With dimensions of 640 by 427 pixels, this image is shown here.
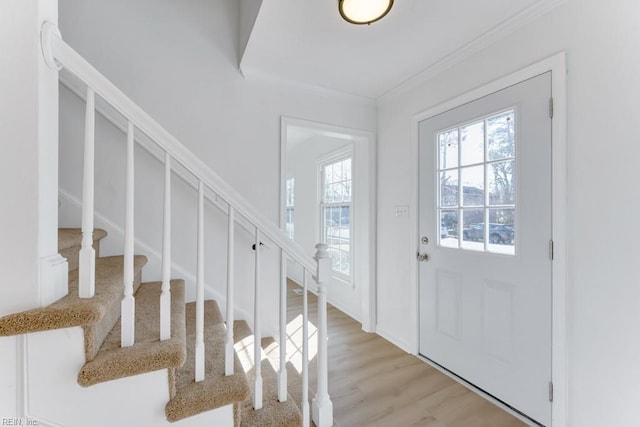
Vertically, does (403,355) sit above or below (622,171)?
below

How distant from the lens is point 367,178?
2.66 m

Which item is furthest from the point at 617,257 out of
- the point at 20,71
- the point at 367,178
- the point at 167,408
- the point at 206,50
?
the point at 206,50

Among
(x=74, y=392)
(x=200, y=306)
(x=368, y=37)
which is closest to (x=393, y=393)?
(x=200, y=306)

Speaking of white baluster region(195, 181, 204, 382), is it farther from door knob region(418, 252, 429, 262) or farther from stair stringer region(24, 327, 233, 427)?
door knob region(418, 252, 429, 262)

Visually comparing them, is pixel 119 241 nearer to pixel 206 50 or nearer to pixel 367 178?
pixel 206 50

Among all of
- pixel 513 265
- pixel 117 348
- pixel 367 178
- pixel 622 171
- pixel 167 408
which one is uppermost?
pixel 367 178

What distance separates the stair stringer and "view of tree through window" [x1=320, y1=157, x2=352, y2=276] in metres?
2.49

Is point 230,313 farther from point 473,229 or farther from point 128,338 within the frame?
point 473,229

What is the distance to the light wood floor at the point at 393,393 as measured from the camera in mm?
1522

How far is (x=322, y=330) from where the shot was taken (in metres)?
1.31

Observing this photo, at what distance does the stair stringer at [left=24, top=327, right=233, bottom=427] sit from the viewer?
808 mm

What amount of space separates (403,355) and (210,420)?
66.3 inches

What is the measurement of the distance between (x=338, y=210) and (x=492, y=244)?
79.6 inches

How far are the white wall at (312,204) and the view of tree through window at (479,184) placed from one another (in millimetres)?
1150
